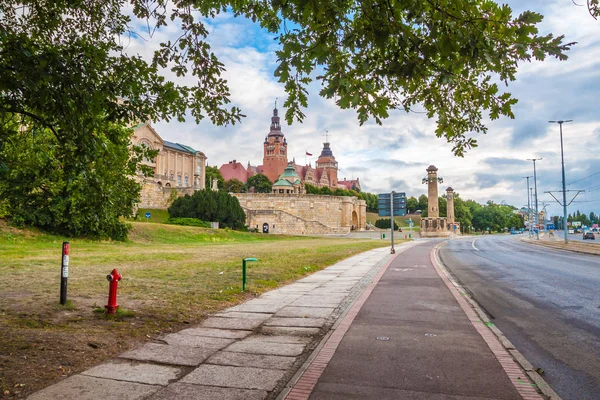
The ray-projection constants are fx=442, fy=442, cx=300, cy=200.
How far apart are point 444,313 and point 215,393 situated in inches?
212

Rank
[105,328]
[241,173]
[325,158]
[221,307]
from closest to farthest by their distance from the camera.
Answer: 1. [105,328]
2. [221,307]
3. [241,173]
4. [325,158]

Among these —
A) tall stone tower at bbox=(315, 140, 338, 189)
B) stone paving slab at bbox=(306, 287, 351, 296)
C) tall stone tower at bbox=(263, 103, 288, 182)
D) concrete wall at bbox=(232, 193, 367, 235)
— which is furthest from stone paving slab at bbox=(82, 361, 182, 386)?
tall stone tower at bbox=(315, 140, 338, 189)

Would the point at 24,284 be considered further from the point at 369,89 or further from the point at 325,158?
the point at 325,158

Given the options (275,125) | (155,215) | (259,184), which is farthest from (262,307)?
(275,125)

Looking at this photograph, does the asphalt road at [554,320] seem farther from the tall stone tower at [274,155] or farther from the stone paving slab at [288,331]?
the tall stone tower at [274,155]

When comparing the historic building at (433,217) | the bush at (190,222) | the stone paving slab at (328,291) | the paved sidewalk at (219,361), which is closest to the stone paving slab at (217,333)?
the paved sidewalk at (219,361)

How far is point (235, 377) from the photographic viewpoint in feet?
15.0

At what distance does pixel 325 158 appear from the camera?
173m

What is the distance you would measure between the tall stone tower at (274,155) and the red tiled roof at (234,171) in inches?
340

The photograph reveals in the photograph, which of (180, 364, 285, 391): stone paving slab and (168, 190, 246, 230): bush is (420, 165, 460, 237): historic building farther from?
(180, 364, 285, 391): stone paving slab

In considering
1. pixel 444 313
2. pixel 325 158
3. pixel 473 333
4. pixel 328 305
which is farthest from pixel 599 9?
pixel 325 158

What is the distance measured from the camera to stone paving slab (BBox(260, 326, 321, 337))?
6.66m

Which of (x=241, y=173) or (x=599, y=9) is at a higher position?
(x=241, y=173)

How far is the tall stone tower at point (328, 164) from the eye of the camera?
6634 inches
